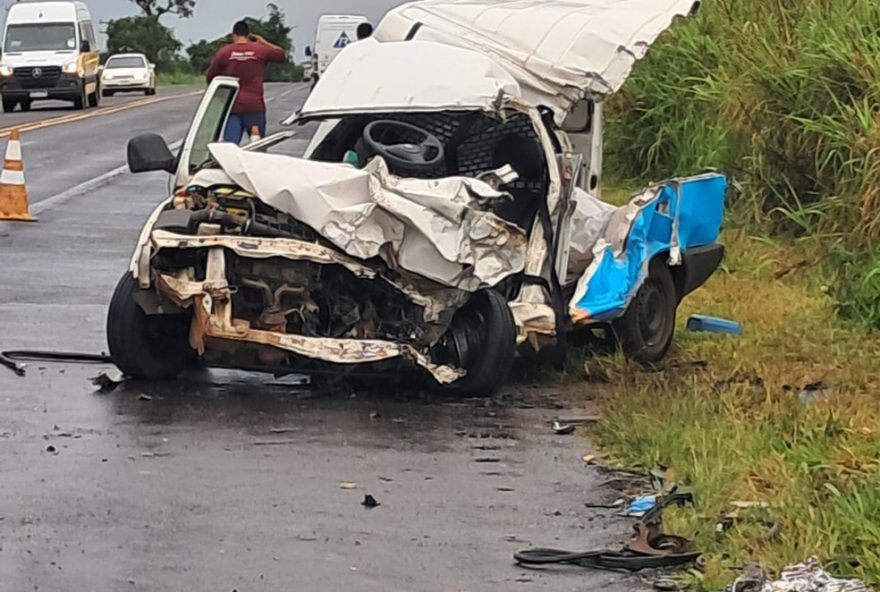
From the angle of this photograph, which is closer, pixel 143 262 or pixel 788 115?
pixel 143 262

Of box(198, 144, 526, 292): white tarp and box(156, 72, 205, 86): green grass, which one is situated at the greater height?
box(198, 144, 526, 292): white tarp

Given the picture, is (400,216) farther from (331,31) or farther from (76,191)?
(331,31)

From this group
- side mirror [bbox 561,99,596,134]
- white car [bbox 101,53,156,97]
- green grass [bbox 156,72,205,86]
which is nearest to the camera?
side mirror [bbox 561,99,596,134]

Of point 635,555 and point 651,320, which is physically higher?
point 635,555

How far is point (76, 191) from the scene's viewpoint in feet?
67.9

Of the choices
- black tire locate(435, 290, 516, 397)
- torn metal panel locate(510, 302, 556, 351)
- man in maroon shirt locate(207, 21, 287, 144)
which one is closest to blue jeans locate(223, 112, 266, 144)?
man in maroon shirt locate(207, 21, 287, 144)

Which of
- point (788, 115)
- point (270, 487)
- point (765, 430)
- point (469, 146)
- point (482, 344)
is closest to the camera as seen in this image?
point (270, 487)

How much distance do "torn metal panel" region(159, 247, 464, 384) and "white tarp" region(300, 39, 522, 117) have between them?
1.38 metres

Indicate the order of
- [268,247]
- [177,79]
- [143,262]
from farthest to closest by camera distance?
[177,79] < [143,262] < [268,247]

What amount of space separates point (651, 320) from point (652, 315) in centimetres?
3

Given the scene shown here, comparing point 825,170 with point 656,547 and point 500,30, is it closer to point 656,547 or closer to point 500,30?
point 500,30

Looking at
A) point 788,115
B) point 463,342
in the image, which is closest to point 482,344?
point 463,342

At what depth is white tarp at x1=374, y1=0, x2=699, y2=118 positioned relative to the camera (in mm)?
9836

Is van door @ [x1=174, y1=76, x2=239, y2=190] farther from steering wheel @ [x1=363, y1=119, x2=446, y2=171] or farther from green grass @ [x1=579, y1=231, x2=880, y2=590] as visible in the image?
green grass @ [x1=579, y1=231, x2=880, y2=590]
